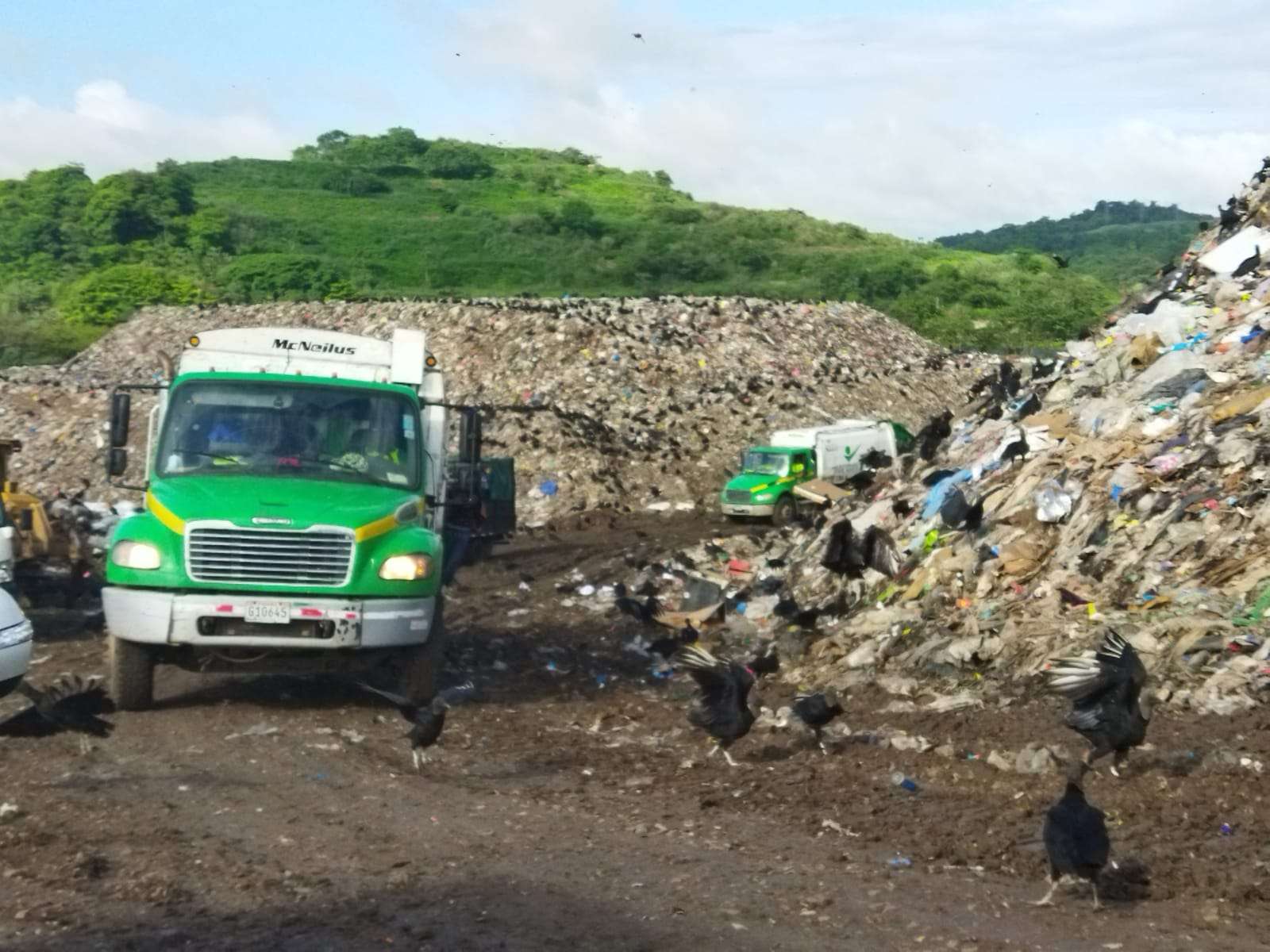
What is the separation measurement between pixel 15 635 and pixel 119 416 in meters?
1.74

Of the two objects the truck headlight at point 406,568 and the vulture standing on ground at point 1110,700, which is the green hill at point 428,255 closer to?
the truck headlight at point 406,568

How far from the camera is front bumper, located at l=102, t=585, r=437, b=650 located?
9.92m

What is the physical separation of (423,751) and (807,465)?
58.1ft

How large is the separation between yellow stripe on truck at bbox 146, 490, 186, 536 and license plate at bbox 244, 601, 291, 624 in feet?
2.15

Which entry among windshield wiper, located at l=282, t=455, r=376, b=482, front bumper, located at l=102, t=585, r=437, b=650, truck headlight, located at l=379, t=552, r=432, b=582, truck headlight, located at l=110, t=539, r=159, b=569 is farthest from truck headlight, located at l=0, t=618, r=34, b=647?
truck headlight, located at l=379, t=552, r=432, b=582

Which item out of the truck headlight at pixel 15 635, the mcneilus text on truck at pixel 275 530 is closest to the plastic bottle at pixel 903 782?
the mcneilus text on truck at pixel 275 530

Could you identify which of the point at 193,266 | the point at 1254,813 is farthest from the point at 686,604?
the point at 193,266

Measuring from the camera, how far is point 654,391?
32.6 metres

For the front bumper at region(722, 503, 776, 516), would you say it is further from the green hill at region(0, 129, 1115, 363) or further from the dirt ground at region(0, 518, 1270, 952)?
the green hill at region(0, 129, 1115, 363)

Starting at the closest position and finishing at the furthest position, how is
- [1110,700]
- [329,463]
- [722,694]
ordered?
[1110,700]
[722,694]
[329,463]

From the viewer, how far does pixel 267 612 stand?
9.95 m

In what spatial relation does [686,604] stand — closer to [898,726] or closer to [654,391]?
[898,726]

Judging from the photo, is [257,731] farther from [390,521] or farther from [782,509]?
[782,509]

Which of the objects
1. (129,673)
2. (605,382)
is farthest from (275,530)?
(605,382)
